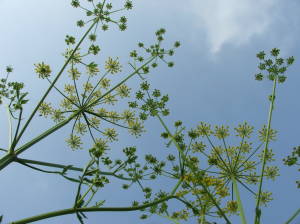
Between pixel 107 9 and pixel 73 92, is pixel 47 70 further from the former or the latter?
pixel 107 9

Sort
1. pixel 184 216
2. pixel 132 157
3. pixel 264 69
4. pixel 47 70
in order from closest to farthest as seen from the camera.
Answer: pixel 132 157 < pixel 184 216 < pixel 47 70 < pixel 264 69

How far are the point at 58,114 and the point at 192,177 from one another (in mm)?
5613

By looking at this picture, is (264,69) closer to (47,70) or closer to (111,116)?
(111,116)

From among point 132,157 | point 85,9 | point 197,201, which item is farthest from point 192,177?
point 85,9

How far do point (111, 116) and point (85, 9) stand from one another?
374 centimetres

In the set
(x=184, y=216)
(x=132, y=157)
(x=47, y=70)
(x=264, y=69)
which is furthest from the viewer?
(x=264, y=69)

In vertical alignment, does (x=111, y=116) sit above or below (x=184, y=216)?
above

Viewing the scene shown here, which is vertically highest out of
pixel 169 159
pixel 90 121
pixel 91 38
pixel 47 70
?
pixel 91 38

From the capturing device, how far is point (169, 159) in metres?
9.12

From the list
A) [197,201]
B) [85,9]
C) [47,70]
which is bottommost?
[197,201]

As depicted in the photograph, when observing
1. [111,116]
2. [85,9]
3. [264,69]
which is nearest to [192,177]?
[111,116]

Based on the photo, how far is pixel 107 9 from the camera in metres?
11.6

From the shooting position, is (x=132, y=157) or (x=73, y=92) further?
(x=73, y=92)

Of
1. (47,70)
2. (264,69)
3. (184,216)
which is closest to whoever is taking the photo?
(184,216)
